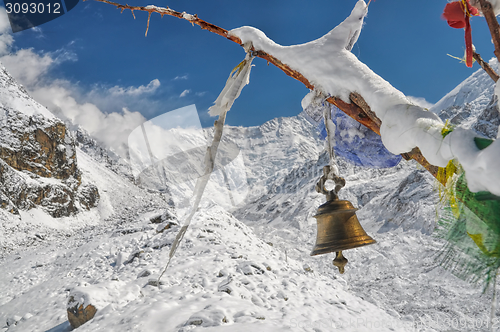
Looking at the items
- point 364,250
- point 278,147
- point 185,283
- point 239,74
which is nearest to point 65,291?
point 185,283

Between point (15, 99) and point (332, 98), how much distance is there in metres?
57.1

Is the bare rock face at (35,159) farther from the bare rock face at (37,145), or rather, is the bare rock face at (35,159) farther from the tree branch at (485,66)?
the tree branch at (485,66)

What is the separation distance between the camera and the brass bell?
1969 millimetres

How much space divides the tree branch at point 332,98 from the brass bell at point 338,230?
0.58 metres

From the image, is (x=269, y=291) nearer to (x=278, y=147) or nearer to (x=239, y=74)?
(x=239, y=74)

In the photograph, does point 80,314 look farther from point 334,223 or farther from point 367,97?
point 367,97

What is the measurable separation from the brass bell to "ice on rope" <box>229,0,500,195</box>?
0.74 m

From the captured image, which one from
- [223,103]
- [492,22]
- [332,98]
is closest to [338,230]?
[332,98]

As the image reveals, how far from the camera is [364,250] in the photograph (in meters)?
18.7

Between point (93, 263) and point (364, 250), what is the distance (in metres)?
15.7

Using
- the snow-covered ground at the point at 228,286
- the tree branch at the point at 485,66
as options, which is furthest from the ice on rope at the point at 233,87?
the tree branch at the point at 485,66

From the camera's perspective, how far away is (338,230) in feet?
6.66

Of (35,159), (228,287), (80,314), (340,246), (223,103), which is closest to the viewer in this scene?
(340,246)

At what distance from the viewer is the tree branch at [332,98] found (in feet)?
4.92
